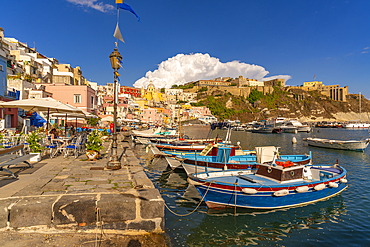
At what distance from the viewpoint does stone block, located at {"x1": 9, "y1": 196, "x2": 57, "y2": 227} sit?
409 cm

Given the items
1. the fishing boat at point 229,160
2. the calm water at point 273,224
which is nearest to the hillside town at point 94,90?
the fishing boat at point 229,160

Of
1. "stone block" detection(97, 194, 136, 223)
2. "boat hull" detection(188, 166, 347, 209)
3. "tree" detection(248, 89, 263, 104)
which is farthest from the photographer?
"tree" detection(248, 89, 263, 104)

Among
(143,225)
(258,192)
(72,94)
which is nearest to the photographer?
(143,225)

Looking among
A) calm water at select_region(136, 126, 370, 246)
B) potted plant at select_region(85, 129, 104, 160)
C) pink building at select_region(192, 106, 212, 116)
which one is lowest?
calm water at select_region(136, 126, 370, 246)

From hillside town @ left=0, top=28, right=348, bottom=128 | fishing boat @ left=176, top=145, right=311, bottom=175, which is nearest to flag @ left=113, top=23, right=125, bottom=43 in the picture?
fishing boat @ left=176, top=145, right=311, bottom=175

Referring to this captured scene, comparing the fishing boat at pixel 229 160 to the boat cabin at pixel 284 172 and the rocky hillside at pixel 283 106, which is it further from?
the rocky hillside at pixel 283 106

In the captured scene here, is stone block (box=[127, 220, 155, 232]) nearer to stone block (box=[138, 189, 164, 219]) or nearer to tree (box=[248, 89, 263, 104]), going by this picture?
stone block (box=[138, 189, 164, 219])

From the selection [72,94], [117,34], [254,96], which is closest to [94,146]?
[117,34]

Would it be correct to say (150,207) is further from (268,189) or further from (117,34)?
(117,34)

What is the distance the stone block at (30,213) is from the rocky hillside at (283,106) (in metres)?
132

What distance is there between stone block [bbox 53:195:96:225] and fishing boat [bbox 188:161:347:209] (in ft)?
15.8

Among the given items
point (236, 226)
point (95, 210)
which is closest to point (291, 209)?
point (236, 226)

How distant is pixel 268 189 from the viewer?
7965 mm

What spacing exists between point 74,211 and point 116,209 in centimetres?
86
